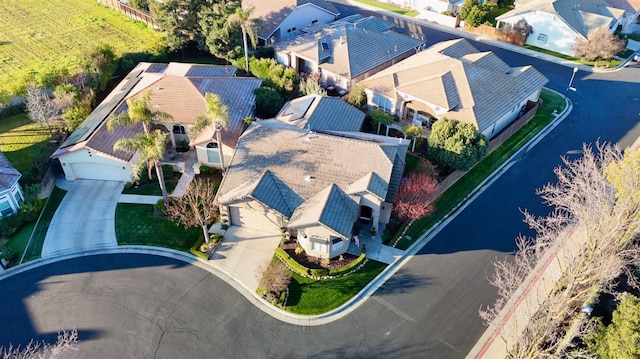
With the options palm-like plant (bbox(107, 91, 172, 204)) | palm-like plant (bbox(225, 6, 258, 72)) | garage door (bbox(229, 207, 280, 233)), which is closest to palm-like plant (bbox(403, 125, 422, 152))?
garage door (bbox(229, 207, 280, 233))

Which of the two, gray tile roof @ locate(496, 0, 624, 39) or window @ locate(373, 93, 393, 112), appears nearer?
window @ locate(373, 93, 393, 112)

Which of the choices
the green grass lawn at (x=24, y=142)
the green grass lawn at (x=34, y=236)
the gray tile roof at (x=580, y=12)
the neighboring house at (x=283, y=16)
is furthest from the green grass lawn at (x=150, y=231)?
the gray tile roof at (x=580, y=12)

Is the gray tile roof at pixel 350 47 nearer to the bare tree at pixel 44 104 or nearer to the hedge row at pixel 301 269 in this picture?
the bare tree at pixel 44 104

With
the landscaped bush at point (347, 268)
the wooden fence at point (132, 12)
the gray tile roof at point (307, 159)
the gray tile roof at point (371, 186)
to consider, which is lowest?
the landscaped bush at point (347, 268)

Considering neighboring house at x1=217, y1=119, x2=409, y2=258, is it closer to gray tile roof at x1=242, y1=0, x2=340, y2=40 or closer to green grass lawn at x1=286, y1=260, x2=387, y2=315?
green grass lawn at x1=286, y1=260, x2=387, y2=315

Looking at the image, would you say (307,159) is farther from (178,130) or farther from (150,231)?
(178,130)

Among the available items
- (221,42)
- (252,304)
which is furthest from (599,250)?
(221,42)

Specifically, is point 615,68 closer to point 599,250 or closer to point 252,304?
point 599,250
